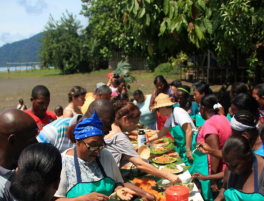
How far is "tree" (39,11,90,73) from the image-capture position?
34.5m

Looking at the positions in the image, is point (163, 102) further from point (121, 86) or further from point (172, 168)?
point (121, 86)

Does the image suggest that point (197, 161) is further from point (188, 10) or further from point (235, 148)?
point (188, 10)

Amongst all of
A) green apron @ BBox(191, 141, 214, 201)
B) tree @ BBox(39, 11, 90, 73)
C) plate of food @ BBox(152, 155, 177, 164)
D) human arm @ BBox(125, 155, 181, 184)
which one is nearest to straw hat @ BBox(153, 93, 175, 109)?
plate of food @ BBox(152, 155, 177, 164)

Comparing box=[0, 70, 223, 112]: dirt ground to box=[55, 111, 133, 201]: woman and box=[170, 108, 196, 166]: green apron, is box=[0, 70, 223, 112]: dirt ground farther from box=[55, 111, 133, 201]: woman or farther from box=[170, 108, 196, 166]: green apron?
box=[55, 111, 133, 201]: woman

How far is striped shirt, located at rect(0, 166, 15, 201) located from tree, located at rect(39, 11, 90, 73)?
3429 cm

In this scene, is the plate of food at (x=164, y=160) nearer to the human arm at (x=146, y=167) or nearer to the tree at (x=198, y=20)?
the human arm at (x=146, y=167)

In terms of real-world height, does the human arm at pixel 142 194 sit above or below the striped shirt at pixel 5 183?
below

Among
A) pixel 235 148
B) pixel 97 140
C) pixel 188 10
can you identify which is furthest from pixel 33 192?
pixel 188 10

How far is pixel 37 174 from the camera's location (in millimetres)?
1281

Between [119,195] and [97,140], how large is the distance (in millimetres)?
679

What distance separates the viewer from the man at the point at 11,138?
1595mm

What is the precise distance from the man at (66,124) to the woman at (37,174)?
1.11m

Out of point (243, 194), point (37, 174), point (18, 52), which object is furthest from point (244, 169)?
point (18, 52)

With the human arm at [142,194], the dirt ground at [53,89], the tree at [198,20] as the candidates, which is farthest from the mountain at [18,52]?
the human arm at [142,194]
